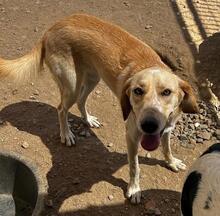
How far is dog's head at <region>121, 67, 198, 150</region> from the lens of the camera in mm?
3473

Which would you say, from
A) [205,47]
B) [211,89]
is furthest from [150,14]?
[211,89]

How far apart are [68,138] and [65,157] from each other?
22 centimetres

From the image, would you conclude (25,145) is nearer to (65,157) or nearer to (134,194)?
(65,157)

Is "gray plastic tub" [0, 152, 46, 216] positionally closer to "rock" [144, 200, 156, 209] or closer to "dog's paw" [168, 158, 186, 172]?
"rock" [144, 200, 156, 209]

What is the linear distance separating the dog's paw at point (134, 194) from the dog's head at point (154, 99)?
2.60 feet

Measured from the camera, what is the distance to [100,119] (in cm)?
527

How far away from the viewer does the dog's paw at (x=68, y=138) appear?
4.94 metres

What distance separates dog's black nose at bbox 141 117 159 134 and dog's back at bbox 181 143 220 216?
0.43 m

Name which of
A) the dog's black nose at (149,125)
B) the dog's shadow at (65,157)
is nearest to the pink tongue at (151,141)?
the dog's black nose at (149,125)

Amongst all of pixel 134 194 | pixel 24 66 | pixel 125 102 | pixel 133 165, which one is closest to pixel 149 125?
pixel 125 102

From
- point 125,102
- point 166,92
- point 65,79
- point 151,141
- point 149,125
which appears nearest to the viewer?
point 149,125

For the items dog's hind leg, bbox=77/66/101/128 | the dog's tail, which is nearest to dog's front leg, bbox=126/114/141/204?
dog's hind leg, bbox=77/66/101/128

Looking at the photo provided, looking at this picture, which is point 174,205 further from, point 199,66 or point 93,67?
point 199,66

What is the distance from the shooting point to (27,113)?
5336mm
